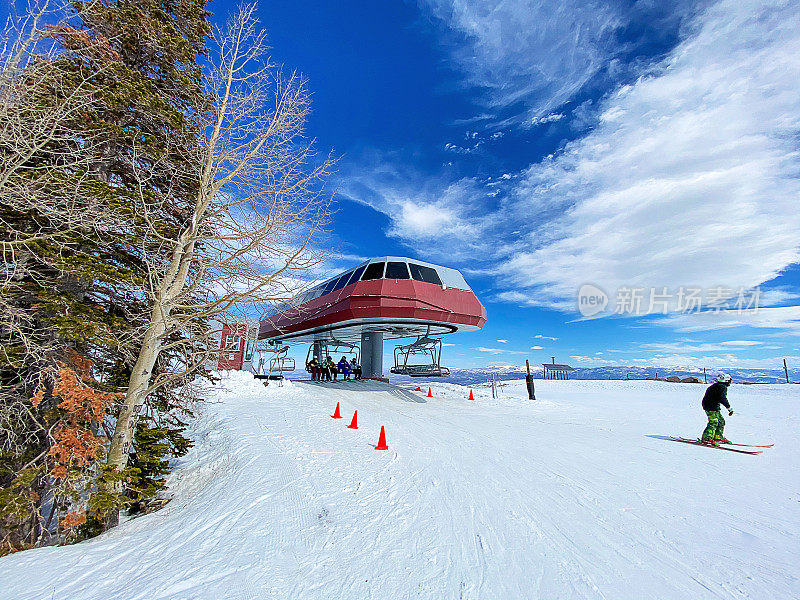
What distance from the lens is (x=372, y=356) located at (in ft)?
71.6

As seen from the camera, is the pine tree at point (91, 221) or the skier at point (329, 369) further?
the skier at point (329, 369)

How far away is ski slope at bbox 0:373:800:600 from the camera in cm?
306

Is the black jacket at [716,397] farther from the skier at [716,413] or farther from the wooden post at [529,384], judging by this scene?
the wooden post at [529,384]

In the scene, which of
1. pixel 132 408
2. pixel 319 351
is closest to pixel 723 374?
pixel 132 408

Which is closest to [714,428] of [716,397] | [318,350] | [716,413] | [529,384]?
[716,413]

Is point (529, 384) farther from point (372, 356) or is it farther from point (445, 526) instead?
point (445, 526)

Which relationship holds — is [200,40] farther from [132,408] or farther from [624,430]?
[624,430]

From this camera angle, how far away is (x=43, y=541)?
5812mm

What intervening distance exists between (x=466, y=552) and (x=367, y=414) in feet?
25.3

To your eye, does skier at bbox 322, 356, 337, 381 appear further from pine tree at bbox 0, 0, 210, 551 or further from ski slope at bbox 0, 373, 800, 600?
pine tree at bbox 0, 0, 210, 551

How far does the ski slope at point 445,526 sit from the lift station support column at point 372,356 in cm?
1346

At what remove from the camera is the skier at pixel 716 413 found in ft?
27.4

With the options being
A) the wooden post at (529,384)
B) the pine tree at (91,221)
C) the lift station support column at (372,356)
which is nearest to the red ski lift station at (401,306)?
the lift station support column at (372,356)

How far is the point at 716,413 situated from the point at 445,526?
8388 millimetres
